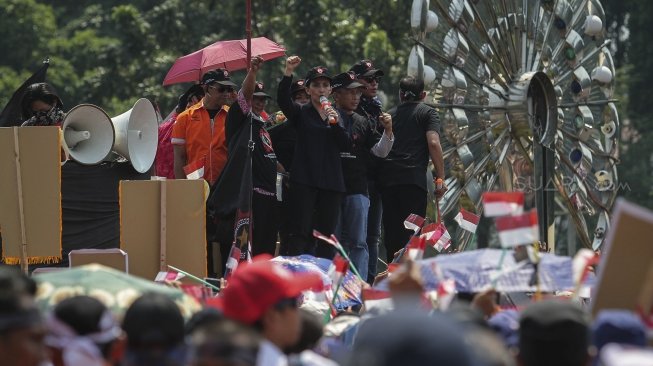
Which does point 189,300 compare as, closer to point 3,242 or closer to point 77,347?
point 77,347

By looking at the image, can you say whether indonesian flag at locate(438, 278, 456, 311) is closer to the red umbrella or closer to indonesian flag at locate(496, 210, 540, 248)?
indonesian flag at locate(496, 210, 540, 248)

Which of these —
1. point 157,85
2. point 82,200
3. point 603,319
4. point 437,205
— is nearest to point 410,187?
point 437,205

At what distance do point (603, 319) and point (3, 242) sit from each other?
230 inches

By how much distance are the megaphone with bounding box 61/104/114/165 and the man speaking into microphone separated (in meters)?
1.36

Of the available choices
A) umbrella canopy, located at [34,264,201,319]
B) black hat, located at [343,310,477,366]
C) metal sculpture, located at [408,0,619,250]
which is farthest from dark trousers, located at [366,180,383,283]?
black hat, located at [343,310,477,366]

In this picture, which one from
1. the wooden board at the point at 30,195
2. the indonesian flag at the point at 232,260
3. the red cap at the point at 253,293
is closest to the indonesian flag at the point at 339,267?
the indonesian flag at the point at 232,260

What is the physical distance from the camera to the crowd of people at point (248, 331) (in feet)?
16.7

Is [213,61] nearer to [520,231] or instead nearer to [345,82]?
[345,82]

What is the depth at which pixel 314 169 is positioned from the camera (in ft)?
39.7

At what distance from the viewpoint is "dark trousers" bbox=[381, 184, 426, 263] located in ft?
42.1

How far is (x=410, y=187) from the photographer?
1297 cm

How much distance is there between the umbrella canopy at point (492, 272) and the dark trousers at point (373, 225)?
5221 millimetres

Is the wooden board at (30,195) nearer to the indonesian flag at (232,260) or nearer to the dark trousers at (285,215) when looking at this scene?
the indonesian flag at (232,260)

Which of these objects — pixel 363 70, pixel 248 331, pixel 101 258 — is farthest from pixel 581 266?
pixel 363 70
